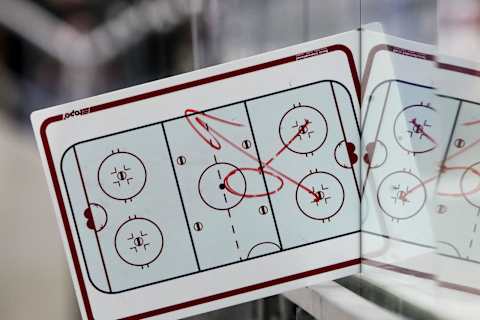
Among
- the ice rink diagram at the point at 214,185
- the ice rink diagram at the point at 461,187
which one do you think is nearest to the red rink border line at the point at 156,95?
the ice rink diagram at the point at 214,185

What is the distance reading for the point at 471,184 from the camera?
1.70ft

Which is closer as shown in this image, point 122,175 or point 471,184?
point 471,184

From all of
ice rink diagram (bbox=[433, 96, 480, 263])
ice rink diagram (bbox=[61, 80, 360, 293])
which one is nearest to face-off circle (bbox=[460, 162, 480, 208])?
ice rink diagram (bbox=[433, 96, 480, 263])

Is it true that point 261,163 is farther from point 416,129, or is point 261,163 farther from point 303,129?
point 416,129

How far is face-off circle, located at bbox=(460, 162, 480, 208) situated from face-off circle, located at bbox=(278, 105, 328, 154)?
191 mm

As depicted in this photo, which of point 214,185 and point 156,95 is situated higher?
point 156,95

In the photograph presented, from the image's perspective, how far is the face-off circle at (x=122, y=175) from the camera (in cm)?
66

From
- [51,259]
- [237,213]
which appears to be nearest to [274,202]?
[237,213]

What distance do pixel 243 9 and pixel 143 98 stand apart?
16 cm

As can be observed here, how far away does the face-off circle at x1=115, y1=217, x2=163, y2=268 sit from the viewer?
2.19 feet

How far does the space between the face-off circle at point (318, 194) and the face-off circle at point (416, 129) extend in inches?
3.5

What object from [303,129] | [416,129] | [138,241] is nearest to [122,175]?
[138,241]

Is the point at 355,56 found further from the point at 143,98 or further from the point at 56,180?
the point at 56,180

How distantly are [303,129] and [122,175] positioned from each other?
0.21 metres
